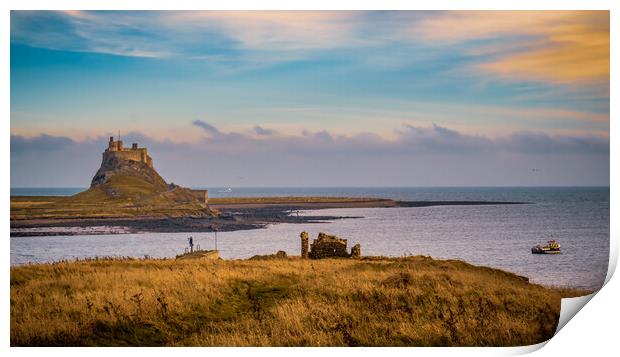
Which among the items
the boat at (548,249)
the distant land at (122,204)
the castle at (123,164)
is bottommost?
the boat at (548,249)

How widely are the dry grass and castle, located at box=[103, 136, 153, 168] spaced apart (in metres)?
5.19

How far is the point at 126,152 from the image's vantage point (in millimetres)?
20828

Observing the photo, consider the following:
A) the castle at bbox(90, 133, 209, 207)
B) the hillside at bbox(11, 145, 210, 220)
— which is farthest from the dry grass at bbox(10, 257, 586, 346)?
the hillside at bbox(11, 145, 210, 220)

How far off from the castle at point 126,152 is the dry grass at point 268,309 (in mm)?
5187

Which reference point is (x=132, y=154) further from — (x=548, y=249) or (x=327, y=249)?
(x=548, y=249)

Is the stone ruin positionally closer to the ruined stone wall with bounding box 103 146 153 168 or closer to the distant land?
the ruined stone wall with bounding box 103 146 153 168

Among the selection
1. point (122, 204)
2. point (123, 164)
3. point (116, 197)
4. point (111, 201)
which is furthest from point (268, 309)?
point (122, 204)

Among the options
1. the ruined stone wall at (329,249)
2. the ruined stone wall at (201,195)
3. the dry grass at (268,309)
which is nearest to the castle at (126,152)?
the dry grass at (268,309)

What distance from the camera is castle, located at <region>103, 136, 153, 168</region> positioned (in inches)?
787

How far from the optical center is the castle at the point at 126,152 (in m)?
20.0

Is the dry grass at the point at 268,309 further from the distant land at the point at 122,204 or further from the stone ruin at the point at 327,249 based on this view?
the distant land at the point at 122,204

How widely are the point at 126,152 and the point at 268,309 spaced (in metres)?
9.96
